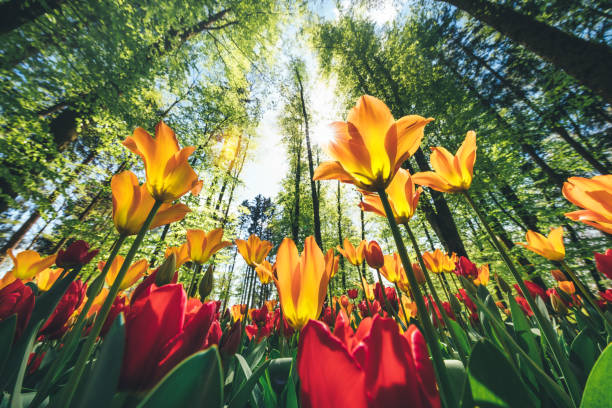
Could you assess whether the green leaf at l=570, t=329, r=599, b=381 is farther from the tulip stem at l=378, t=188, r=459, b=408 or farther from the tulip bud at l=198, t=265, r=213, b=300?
the tulip bud at l=198, t=265, r=213, b=300

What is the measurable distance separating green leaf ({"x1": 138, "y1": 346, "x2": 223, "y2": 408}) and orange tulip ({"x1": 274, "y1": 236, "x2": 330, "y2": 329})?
32 centimetres

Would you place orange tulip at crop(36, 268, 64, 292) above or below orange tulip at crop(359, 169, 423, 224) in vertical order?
below

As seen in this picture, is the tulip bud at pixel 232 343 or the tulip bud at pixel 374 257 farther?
the tulip bud at pixel 374 257

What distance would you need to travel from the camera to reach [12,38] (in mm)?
2607

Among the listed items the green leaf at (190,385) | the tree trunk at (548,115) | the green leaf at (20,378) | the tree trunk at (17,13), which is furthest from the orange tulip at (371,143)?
the tree trunk at (548,115)

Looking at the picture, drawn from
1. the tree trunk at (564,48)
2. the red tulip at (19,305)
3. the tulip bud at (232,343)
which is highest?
the tree trunk at (564,48)

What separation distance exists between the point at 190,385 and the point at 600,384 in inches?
21.6

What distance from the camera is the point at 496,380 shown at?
337 mm

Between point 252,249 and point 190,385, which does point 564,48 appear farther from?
point 190,385

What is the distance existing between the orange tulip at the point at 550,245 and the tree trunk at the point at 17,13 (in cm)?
519

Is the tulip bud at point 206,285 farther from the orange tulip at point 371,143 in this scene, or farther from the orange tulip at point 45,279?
the orange tulip at point 45,279

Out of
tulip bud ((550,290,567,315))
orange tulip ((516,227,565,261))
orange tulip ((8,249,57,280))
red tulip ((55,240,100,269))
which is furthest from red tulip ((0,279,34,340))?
tulip bud ((550,290,567,315))

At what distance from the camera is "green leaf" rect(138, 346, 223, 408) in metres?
0.26

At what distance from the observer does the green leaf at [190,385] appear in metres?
0.26
